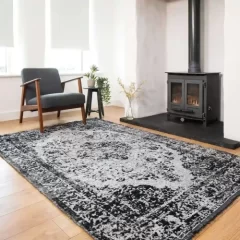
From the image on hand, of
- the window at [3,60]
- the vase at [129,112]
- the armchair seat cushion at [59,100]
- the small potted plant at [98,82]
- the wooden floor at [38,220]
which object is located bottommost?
the wooden floor at [38,220]

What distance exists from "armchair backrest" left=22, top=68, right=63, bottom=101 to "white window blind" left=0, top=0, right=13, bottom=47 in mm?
697

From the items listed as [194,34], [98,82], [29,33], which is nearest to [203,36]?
[194,34]

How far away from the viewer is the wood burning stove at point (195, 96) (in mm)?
3275

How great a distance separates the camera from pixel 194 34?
3508 millimetres

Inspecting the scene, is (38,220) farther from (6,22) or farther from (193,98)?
(6,22)

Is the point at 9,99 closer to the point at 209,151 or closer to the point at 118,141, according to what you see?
the point at 118,141

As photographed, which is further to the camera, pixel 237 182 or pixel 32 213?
pixel 237 182

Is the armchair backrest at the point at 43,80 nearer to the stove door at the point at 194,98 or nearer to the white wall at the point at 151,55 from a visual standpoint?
the white wall at the point at 151,55

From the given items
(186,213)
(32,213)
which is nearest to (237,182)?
(186,213)

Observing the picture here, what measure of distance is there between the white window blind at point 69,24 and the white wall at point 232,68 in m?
2.79

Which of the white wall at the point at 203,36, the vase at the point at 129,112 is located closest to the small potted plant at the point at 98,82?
the vase at the point at 129,112

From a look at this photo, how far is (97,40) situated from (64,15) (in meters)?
0.81

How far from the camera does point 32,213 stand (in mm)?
1470

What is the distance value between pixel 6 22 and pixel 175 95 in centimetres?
271
